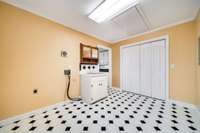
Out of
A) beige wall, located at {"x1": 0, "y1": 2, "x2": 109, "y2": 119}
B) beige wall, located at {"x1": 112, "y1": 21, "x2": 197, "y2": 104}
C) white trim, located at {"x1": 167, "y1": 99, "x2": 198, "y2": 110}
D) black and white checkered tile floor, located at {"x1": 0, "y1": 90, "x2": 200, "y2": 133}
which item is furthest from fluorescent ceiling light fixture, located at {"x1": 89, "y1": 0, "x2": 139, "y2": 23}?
white trim, located at {"x1": 167, "y1": 99, "x2": 198, "y2": 110}

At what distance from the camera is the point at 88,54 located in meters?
3.20

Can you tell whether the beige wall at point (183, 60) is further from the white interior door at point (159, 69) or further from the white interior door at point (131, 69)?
the white interior door at point (131, 69)

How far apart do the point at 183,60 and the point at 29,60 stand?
13.5ft

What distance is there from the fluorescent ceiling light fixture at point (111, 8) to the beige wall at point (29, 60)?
122cm

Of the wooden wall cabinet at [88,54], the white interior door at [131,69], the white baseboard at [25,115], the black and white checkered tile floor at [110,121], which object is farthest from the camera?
the white interior door at [131,69]

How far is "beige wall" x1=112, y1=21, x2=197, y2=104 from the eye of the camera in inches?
87.9

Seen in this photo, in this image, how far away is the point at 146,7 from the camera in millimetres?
1807

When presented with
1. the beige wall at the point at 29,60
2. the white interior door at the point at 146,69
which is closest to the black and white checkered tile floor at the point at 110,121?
the beige wall at the point at 29,60

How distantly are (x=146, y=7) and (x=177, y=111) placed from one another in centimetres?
264

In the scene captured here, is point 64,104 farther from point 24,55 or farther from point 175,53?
point 175,53

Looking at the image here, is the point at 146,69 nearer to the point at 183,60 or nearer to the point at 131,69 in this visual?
the point at 131,69

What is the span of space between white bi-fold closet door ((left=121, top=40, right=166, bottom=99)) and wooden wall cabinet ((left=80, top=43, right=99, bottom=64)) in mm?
1322

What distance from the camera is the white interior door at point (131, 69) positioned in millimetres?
3355

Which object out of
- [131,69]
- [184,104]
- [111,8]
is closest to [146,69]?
[131,69]
